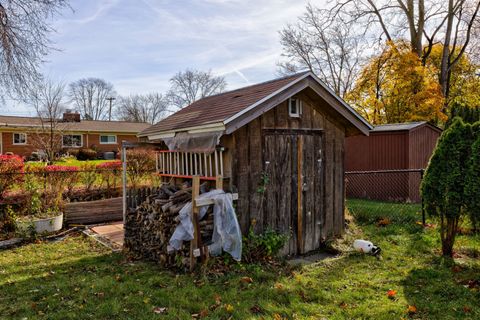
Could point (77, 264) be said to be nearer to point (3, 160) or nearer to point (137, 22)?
point (3, 160)

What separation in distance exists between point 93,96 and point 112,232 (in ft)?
147

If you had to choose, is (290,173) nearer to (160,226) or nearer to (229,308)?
(160,226)

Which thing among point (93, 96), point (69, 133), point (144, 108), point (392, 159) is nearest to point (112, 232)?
point (392, 159)

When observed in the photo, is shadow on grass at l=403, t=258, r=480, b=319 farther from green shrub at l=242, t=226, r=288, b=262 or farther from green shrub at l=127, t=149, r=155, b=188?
green shrub at l=127, t=149, r=155, b=188

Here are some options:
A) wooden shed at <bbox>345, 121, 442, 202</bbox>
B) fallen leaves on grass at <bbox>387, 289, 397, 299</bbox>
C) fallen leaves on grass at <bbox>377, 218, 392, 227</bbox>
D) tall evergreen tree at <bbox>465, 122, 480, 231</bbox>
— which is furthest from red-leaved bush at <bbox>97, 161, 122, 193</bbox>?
tall evergreen tree at <bbox>465, 122, 480, 231</bbox>

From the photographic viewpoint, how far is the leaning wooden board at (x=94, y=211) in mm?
8766

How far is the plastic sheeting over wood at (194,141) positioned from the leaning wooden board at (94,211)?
380 cm

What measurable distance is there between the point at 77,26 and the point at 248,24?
4.69 metres

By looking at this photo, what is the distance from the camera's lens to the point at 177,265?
5316 millimetres

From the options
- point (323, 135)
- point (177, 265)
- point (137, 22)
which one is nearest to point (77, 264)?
point (177, 265)

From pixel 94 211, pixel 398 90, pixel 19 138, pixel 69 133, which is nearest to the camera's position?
pixel 94 211

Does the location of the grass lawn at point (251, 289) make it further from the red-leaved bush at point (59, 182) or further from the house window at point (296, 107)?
the house window at point (296, 107)

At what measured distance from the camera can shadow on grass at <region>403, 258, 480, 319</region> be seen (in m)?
3.96

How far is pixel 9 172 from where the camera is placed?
8047 mm
